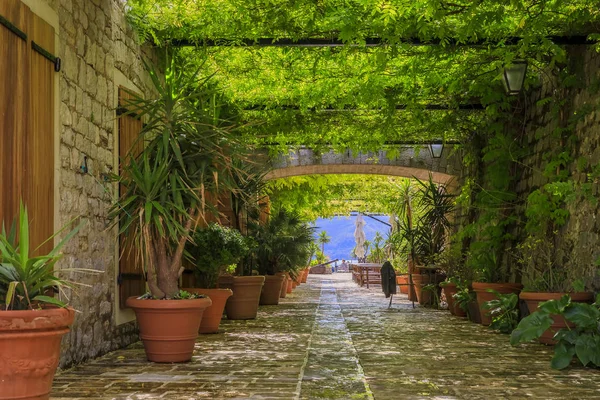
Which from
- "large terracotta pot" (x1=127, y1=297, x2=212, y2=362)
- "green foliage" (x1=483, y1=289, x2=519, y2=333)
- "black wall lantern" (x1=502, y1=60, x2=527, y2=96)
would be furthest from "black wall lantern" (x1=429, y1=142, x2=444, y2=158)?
"large terracotta pot" (x1=127, y1=297, x2=212, y2=362)

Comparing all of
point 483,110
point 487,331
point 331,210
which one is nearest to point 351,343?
point 487,331

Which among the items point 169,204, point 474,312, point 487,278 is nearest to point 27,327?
point 169,204

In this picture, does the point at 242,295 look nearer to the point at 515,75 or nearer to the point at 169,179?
the point at 169,179

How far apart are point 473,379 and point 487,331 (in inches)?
128

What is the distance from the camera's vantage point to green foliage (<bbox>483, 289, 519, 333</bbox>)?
7574 mm

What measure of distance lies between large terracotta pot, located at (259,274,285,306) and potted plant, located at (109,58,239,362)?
19.3 ft

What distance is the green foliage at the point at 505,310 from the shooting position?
757cm

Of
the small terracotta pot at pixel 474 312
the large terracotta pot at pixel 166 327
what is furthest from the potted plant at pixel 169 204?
the small terracotta pot at pixel 474 312

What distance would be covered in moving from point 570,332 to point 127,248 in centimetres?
352

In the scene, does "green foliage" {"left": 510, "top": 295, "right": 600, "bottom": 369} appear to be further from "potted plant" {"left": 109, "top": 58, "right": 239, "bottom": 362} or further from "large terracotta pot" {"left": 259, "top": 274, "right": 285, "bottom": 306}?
"large terracotta pot" {"left": 259, "top": 274, "right": 285, "bottom": 306}

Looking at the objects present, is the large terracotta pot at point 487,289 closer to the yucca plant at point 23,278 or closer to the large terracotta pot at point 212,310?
the large terracotta pot at point 212,310

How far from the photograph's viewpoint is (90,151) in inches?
221

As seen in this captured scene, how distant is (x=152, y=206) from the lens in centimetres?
536

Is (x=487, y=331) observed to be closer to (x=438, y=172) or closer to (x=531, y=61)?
(x=531, y=61)
